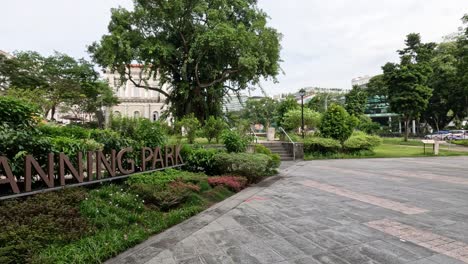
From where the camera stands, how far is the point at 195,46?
1748 centimetres

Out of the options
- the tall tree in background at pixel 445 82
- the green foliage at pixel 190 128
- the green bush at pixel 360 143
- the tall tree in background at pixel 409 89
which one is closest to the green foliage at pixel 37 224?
the green foliage at pixel 190 128

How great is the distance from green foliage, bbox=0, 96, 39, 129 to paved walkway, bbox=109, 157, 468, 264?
12.1 ft

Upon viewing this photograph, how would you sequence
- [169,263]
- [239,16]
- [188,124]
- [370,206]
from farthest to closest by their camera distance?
[239,16] < [188,124] < [370,206] < [169,263]

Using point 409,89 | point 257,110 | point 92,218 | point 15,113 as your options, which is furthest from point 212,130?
point 257,110

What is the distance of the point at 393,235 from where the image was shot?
156 inches

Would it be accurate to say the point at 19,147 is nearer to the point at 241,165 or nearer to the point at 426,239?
the point at 241,165

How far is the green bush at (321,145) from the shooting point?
54.0 ft

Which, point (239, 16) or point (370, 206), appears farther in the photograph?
point (239, 16)

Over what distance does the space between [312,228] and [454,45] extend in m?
44.8

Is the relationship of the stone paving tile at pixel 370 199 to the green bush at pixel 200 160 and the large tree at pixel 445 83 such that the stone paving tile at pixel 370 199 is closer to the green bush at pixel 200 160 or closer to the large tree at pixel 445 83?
the green bush at pixel 200 160

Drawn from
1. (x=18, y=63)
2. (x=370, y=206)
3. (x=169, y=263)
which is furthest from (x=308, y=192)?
(x=18, y=63)

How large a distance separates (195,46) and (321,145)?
31.4 ft

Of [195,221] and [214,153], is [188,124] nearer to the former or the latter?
[214,153]

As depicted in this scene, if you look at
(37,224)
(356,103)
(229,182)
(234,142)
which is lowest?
(229,182)
